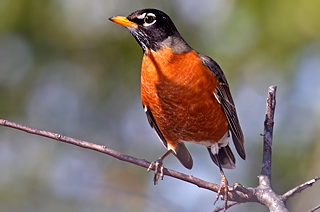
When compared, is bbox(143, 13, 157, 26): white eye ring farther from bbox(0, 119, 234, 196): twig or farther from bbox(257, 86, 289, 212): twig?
bbox(0, 119, 234, 196): twig

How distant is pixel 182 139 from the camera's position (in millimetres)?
4414

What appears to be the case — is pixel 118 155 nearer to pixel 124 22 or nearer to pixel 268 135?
pixel 268 135

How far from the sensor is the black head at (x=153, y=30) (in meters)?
4.10

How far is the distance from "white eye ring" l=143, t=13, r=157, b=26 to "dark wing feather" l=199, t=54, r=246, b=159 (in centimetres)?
57

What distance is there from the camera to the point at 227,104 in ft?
14.2

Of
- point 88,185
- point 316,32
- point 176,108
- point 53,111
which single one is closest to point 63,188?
point 88,185

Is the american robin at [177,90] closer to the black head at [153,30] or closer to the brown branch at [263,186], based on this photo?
the black head at [153,30]

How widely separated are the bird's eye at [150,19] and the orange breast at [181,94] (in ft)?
0.91

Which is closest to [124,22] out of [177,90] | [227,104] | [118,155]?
[177,90]

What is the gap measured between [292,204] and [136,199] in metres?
1.90

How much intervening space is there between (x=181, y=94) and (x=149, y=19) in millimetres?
779

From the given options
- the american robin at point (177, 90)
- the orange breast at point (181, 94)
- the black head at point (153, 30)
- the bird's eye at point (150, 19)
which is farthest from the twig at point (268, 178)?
the bird's eye at point (150, 19)

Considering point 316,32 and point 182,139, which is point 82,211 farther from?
point 316,32

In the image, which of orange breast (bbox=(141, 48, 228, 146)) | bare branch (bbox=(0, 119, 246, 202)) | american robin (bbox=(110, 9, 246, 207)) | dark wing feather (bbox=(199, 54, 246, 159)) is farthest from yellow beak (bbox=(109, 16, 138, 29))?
bare branch (bbox=(0, 119, 246, 202))
